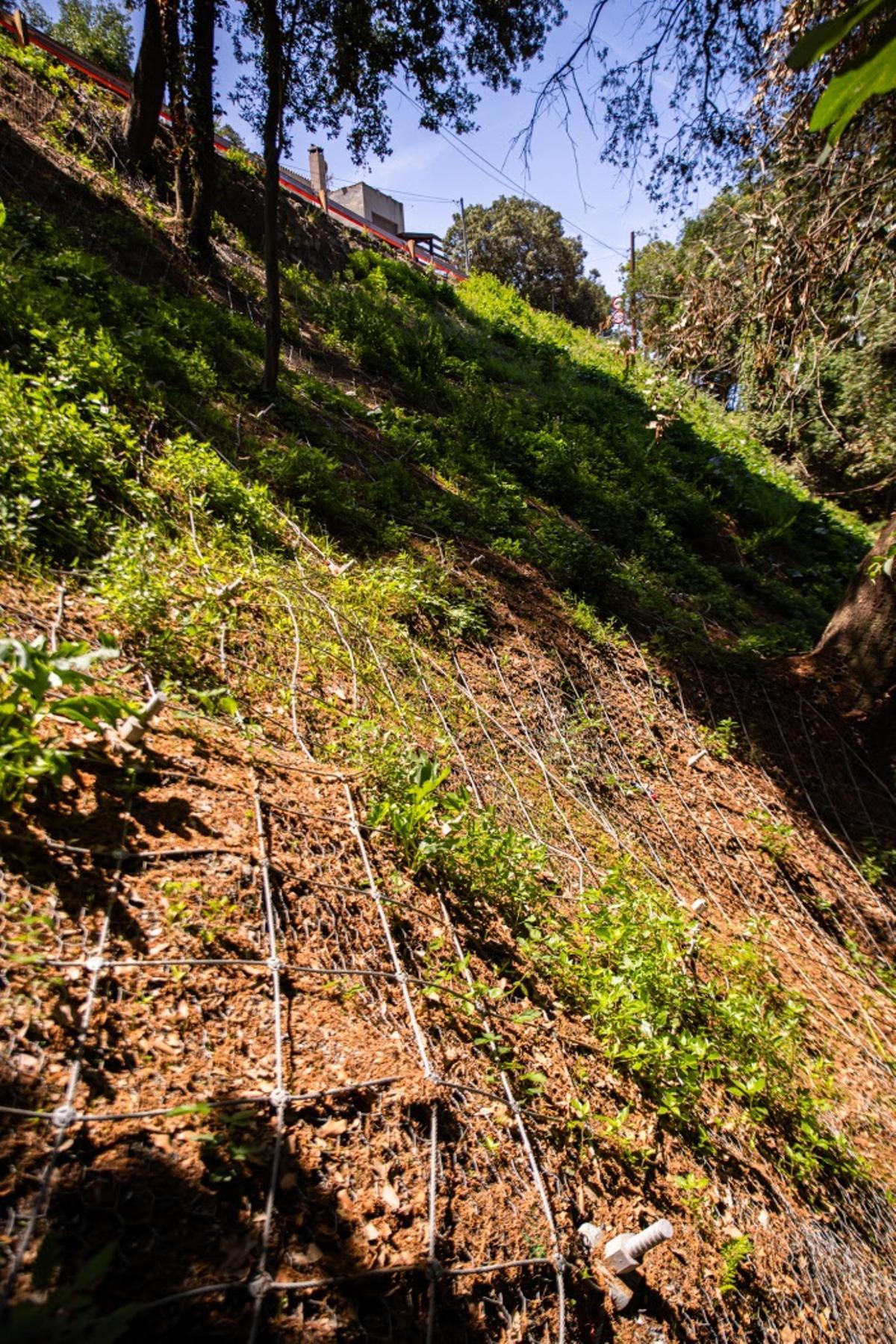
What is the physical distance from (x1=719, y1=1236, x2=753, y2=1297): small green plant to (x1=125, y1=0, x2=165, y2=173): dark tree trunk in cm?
1029

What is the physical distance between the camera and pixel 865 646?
4.96 meters

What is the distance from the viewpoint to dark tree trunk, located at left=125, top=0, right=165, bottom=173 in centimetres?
657

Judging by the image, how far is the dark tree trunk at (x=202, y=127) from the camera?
609cm

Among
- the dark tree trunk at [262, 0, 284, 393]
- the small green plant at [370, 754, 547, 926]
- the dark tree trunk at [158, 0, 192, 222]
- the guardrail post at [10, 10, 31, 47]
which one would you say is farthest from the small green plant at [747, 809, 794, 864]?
the guardrail post at [10, 10, 31, 47]

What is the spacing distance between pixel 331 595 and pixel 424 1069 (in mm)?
2614

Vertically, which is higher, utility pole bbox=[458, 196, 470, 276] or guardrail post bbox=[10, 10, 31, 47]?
utility pole bbox=[458, 196, 470, 276]

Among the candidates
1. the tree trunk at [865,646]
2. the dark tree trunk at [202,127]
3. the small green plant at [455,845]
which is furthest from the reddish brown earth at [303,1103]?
the dark tree trunk at [202,127]

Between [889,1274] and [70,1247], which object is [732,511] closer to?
[889,1274]

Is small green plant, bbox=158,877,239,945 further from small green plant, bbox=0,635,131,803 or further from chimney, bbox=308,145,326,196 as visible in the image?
chimney, bbox=308,145,326,196

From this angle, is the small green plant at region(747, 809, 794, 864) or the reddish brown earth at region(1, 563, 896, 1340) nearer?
the reddish brown earth at region(1, 563, 896, 1340)

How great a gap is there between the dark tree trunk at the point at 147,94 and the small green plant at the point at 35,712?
8.32 meters

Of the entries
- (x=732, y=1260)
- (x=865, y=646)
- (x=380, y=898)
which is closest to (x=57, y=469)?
(x=380, y=898)

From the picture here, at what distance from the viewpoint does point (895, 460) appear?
38.2 ft

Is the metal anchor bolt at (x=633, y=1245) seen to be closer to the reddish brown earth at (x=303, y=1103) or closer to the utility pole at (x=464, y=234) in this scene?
the reddish brown earth at (x=303, y=1103)
